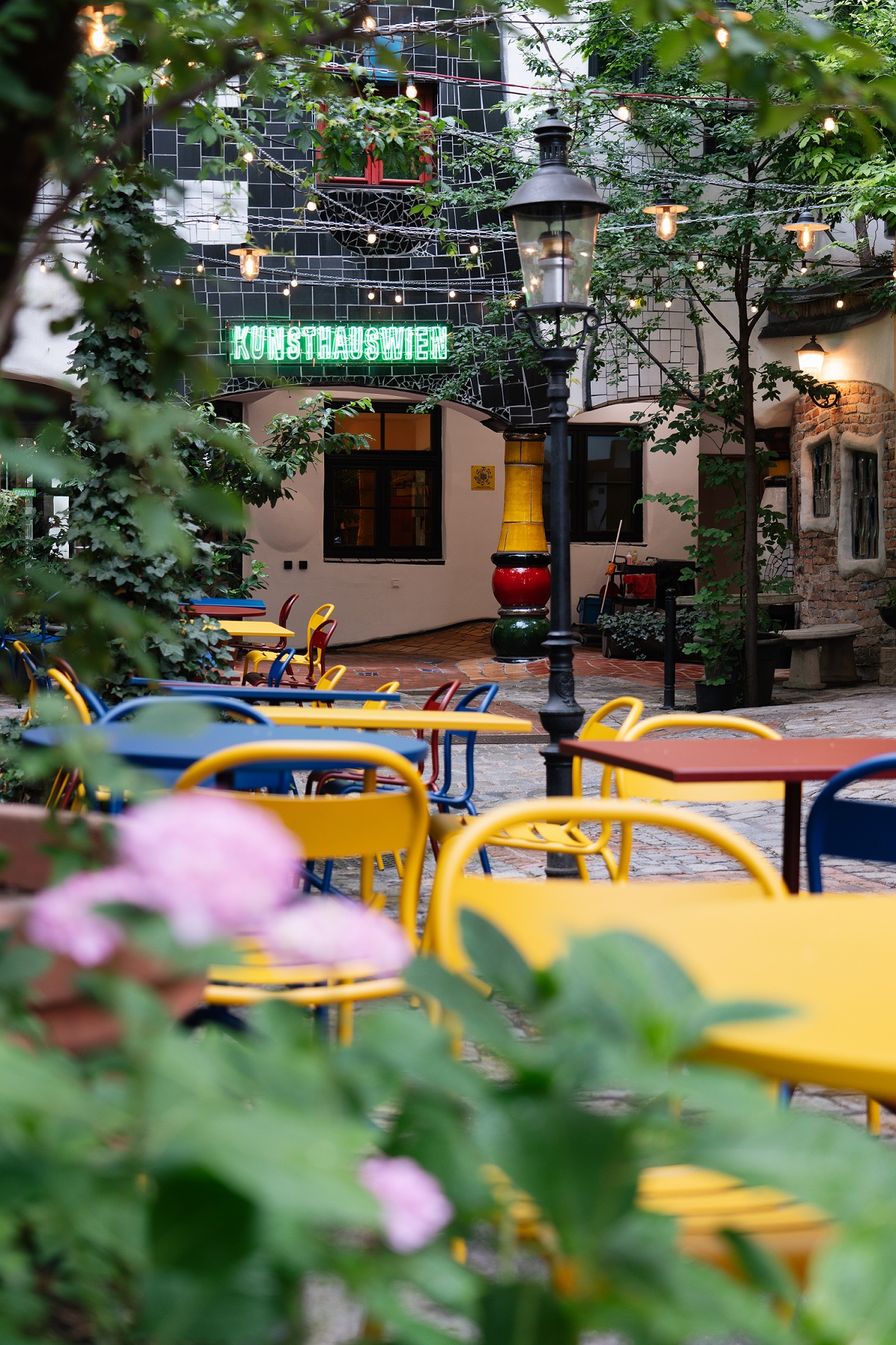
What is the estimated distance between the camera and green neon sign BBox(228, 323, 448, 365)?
1222cm

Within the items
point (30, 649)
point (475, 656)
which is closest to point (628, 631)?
point (475, 656)

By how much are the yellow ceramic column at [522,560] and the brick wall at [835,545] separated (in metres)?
2.48

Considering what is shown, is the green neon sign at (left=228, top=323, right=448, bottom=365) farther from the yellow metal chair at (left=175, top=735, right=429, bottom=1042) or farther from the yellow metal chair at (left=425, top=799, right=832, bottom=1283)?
the yellow metal chair at (left=425, top=799, right=832, bottom=1283)

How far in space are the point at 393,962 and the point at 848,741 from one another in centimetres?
249

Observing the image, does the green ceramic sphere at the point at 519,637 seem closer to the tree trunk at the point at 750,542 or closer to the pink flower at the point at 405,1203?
the tree trunk at the point at 750,542

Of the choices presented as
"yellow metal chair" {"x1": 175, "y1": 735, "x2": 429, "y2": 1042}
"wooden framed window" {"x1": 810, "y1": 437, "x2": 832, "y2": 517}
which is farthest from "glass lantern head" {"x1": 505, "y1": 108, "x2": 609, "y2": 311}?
"wooden framed window" {"x1": 810, "y1": 437, "x2": 832, "y2": 517}

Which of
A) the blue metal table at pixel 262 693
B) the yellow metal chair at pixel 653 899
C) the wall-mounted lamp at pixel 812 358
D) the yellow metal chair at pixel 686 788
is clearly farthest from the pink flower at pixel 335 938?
the wall-mounted lamp at pixel 812 358

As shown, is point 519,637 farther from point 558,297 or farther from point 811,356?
point 558,297

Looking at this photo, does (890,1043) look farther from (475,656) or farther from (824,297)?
(475,656)

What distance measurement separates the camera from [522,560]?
12.9 metres

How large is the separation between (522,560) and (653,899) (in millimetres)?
11416

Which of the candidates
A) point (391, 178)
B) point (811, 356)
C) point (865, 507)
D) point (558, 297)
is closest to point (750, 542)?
point (811, 356)

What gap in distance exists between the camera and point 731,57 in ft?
3.34

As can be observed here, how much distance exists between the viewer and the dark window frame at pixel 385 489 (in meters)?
16.5
